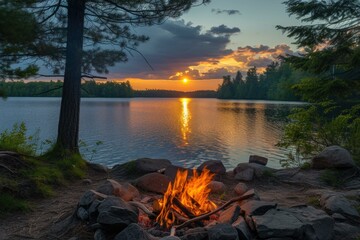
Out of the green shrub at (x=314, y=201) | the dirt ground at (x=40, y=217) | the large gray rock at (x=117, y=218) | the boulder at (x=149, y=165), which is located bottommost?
the dirt ground at (x=40, y=217)

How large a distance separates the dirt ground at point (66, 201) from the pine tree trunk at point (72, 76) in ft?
4.73

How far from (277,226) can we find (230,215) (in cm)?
75

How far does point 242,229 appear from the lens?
4.76m

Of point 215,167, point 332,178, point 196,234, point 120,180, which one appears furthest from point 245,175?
point 196,234

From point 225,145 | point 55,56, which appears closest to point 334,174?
point 55,56

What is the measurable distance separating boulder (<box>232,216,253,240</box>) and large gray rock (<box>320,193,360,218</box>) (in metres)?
2.13

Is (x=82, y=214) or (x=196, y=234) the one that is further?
(x=82, y=214)

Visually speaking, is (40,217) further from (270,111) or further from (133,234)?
(270,111)

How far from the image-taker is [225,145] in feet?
87.5

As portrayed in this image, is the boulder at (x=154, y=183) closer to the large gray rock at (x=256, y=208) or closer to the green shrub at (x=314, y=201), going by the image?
the large gray rock at (x=256, y=208)

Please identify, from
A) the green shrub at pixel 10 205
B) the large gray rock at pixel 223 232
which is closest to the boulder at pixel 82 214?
the green shrub at pixel 10 205

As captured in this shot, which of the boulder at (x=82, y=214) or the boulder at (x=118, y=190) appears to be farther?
the boulder at (x=118, y=190)

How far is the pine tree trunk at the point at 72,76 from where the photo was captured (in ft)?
32.9

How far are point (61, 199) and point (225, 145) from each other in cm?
2051
